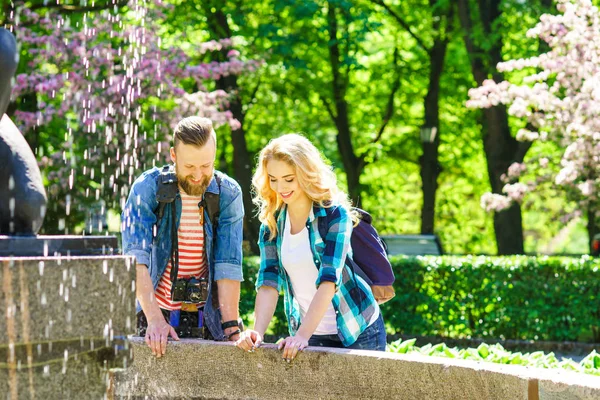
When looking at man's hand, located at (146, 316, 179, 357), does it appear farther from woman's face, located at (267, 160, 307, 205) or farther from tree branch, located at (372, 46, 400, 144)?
tree branch, located at (372, 46, 400, 144)

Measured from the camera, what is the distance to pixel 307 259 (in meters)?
3.98

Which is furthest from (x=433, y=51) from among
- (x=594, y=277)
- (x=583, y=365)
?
(x=583, y=365)

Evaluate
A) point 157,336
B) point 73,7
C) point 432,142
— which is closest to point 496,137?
point 432,142

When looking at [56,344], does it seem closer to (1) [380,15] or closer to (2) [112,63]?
(2) [112,63]

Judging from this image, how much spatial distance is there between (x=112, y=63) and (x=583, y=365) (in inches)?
409

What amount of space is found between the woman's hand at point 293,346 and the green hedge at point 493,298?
7.72 metres

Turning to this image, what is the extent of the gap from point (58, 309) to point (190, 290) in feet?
3.38

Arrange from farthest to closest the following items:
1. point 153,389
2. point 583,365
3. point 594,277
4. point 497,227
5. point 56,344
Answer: point 497,227 → point 594,277 → point 583,365 → point 153,389 → point 56,344

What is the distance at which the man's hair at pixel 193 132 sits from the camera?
3.89m

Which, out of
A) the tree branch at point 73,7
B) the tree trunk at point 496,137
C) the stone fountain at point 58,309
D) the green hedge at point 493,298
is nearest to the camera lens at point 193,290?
the stone fountain at point 58,309

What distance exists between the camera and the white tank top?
3984 mm

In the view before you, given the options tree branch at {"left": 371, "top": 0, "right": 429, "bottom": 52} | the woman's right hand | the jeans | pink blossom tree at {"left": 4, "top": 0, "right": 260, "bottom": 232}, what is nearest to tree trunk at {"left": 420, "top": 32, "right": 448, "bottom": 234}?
tree branch at {"left": 371, "top": 0, "right": 429, "bottom": 52}

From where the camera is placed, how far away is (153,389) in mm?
4074

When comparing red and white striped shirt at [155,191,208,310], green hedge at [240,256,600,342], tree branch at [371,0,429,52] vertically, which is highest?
tree branch at [371,0,429,52]
